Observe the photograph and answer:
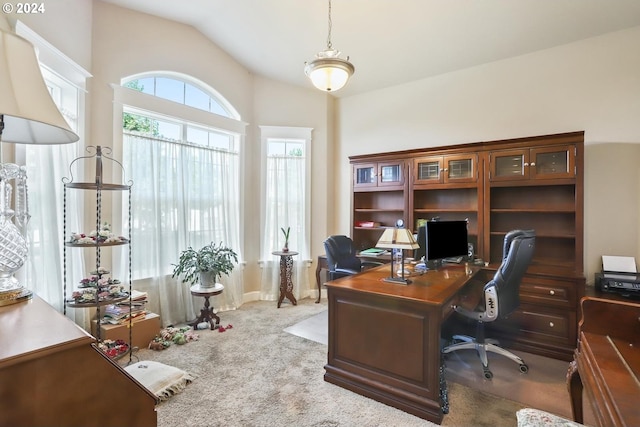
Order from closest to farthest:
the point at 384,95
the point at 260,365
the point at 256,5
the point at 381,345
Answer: the point at 381,345 → the point at 260,365 → the point at 256,5 → the point at 384,95

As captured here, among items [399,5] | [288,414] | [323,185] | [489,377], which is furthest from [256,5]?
[489,377]

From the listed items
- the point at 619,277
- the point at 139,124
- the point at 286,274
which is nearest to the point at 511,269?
the point at 619,277

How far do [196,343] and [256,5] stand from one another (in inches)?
139

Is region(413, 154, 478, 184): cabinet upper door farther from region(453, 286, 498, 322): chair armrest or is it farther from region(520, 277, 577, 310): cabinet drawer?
region(453, 286, 498, 322): chair armrest

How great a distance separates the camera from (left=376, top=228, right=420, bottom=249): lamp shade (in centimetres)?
229

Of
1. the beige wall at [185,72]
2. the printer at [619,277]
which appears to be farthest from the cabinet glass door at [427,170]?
the printer at [619,277]

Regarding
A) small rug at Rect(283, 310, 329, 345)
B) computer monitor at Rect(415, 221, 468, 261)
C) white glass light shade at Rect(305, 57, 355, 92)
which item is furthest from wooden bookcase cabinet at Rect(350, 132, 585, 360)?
white glass light shade at Rect(305, 57, 355, 92)

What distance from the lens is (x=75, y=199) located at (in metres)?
2.71

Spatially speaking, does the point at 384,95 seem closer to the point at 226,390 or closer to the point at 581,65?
the point at 581,65

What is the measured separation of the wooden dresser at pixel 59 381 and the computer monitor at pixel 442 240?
241 cm

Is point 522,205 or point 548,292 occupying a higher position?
point 522,205

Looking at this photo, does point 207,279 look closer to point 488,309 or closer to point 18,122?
point 18,122

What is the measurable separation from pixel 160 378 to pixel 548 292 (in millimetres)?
3473

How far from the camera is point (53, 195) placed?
2.41m
